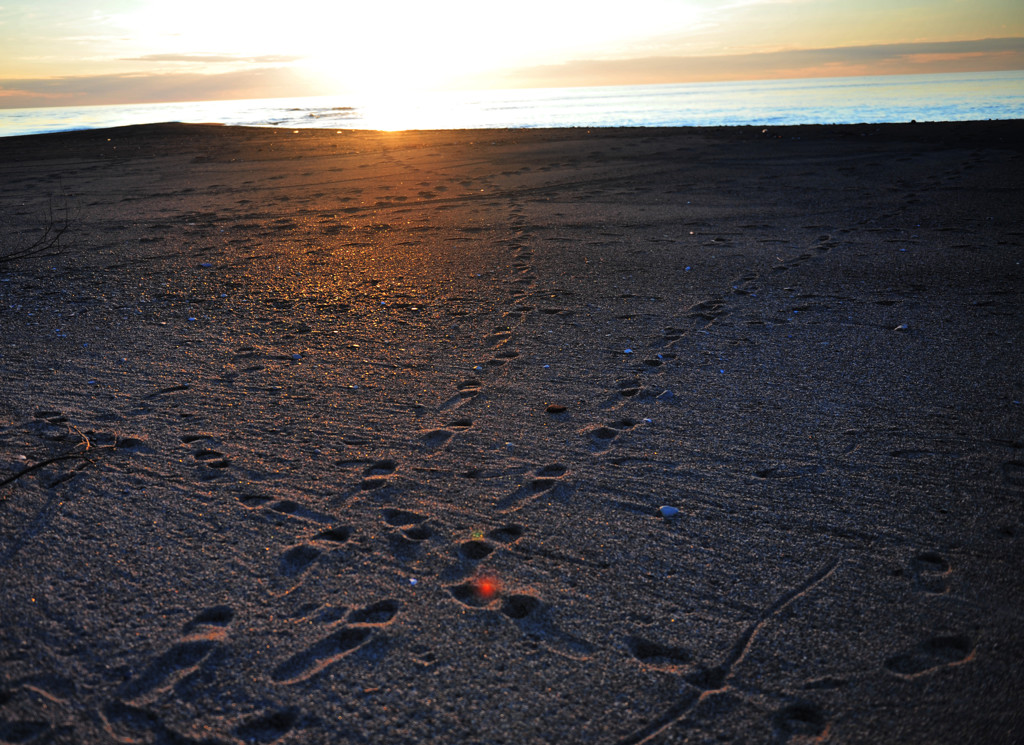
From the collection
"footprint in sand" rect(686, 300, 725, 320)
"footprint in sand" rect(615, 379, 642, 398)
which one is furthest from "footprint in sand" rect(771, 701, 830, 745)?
"footprint in sand" rect(686, 300, 725, 320)

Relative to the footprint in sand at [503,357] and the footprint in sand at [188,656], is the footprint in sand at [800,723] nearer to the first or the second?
the footprint in sand at [188,656]

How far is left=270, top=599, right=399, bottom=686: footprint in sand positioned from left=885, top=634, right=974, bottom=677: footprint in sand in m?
1.41

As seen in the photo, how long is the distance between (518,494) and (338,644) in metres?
0.94

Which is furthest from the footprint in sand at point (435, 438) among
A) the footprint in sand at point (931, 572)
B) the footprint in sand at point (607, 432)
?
the footprint in sand at point (931, 572)

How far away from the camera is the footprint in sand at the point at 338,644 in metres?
1.84

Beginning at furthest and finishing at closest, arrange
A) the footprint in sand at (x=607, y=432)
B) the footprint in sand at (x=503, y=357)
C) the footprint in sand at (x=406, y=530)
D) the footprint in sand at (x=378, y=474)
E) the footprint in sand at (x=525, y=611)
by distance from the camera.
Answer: the footprint in sand at (x=503, y=357) → the footprint in sand at (x=607, y=432) → the footprint in sand at (x=378, y=474) → the footprint in sand at (x=406, y=530) → the footprint in sand at (x=525, y=611)

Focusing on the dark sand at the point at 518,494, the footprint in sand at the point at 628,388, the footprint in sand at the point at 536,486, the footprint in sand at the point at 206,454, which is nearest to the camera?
the dark sand at the point at 518,494

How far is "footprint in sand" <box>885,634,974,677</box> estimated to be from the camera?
1825 millimetres

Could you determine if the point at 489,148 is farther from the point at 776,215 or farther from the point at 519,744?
the point at 519,744

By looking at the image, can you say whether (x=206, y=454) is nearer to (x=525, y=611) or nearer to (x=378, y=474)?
(x=378, y=474)

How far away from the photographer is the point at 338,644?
76.5 inches

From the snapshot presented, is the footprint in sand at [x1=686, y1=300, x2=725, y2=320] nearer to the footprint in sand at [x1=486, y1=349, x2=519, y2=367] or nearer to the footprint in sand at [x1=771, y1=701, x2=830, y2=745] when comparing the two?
the footprint in sand at [x1=486, y1=349, x2=519, y2=367]

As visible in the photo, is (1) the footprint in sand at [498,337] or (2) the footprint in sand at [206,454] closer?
(2) the footprint in sand at [206,454]

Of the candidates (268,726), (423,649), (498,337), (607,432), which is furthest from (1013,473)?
(268,726)
